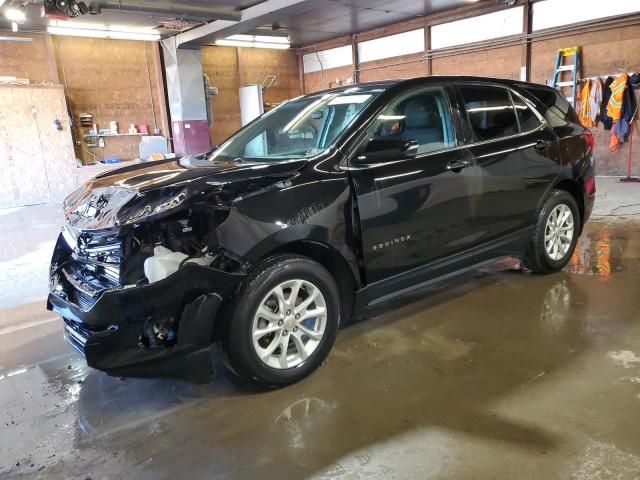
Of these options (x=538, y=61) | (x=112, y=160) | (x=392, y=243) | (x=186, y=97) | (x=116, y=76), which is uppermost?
(x=116, y=76)

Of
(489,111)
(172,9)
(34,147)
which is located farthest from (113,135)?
(489,111)

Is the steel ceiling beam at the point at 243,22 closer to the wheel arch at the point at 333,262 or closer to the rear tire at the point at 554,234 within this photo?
the rear tire at the point at 554,234

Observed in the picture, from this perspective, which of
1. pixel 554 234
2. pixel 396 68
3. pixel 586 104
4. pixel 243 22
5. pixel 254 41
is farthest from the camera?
pixel 396 68

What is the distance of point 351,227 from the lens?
109 inches

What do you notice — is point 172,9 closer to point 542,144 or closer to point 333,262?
point 542,144

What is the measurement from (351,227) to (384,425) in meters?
1.04

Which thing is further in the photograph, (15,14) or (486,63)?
(486,63)

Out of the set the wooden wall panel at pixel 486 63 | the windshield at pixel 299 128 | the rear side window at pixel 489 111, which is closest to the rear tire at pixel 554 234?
the rear side window at pixel 489 111

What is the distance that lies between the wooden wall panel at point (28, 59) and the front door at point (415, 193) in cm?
1006

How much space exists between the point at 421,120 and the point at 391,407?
180 centimetres

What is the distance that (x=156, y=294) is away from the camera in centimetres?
223

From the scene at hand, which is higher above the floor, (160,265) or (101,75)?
(101,75)

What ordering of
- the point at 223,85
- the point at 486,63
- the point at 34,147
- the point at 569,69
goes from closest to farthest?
the point at 569,69 → the point at 34,147 → the point at 486,63 → the point at 223,85

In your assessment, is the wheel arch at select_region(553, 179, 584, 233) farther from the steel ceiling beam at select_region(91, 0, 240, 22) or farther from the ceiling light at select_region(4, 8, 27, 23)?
the ceiling light at select_region(4, 8, 27, 23)
